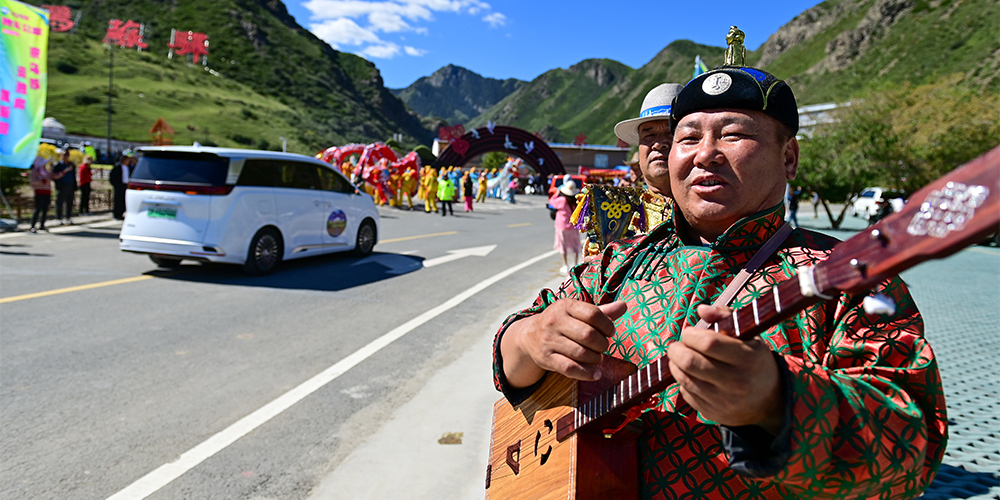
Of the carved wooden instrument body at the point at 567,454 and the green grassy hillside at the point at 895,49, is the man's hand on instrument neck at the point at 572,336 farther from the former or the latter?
the green grassy hillside at the point at 895,49

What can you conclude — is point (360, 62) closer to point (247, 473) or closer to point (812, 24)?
point (812, 24)

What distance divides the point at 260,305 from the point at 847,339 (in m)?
6.78

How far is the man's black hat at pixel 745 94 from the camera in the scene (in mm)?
1356

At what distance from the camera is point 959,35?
241 ft

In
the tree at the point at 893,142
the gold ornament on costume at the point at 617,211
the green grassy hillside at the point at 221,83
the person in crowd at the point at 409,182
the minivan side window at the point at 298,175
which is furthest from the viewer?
the green grassy hillside at the point at 221,83

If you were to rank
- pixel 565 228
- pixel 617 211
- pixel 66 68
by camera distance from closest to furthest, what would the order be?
pixel 617 211, pixel 565 228, pixel 66 68

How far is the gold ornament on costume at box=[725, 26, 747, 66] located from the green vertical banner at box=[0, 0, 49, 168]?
38.1 feet

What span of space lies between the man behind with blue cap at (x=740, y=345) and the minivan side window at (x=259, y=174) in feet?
25.7

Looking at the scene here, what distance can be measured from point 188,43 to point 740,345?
361 feet

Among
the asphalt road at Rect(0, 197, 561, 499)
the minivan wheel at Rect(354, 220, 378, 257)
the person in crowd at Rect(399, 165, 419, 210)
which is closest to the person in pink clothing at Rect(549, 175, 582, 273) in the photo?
the asphalt road at Rect(0, 197, 561, 499)

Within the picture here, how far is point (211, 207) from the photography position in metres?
8.17

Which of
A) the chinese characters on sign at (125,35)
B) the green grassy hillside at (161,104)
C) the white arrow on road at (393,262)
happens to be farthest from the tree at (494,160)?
the white arrow on road at (393,262)

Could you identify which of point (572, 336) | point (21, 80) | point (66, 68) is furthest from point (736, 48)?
point (66, 68)

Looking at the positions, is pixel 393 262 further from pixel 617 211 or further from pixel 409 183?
pixel 409 183
